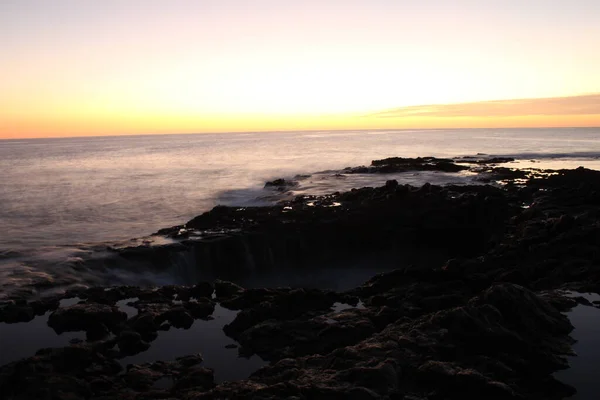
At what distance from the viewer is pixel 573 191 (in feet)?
88.1

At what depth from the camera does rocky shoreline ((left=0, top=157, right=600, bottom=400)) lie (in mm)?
8211

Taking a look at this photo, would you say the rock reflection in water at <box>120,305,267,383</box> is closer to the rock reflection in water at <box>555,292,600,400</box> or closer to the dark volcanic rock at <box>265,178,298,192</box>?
the rock reflection in water at <box>555,292,600,400</box>

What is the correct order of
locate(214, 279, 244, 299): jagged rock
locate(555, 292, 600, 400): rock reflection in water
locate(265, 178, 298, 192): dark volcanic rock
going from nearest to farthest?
locate(555, 292, 600, 400): rock reflection in water < locate(214, 279, 244, 299): jagged rock < locate(265, 178, 298, 192): dark volcanic rock

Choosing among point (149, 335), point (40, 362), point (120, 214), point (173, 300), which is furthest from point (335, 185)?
point (40, 362)

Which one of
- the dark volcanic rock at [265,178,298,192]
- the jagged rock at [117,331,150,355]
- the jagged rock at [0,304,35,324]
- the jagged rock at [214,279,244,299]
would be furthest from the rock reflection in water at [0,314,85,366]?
the dark volcanic rock at [265,178,298,192]

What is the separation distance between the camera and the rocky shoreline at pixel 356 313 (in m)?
8.21

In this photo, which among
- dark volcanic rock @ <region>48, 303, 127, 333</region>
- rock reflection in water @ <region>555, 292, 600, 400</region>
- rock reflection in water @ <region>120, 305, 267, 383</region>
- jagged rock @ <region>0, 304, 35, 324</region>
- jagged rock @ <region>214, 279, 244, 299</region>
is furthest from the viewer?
jagged rock @ <region>214, 279, 244, 299</region>

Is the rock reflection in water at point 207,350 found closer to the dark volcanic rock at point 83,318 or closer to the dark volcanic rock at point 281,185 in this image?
the dark volcanic rock at point 83,318

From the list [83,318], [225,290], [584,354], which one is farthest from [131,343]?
[584,354]

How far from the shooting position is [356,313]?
39.3 ft

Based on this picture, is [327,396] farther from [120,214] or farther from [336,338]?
[120,214]

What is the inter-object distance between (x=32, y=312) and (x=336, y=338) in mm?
9028

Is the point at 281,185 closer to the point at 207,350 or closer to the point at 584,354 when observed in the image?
the point at 207,350

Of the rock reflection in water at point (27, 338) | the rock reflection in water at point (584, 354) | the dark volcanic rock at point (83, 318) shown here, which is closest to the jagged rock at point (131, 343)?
the dark volcanic rock at point (83, 318)
